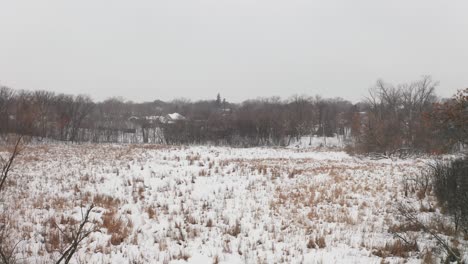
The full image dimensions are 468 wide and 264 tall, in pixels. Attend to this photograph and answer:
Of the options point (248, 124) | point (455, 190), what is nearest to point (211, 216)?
point (455, 190)

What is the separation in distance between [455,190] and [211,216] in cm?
595

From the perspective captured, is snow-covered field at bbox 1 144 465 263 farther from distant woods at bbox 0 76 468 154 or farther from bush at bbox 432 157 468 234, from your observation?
distant woods at bbox 0 76 468 154

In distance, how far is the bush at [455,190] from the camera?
595cm

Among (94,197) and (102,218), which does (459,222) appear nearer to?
(102,218)

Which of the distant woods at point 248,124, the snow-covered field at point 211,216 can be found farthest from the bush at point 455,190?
the distant woods at point 248,124

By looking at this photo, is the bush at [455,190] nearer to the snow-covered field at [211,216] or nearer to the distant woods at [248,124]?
the snow-covered field at [211,216]

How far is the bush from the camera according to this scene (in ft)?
19.5

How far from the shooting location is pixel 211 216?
25.2 feet

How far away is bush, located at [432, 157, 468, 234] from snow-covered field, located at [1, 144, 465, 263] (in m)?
0.42

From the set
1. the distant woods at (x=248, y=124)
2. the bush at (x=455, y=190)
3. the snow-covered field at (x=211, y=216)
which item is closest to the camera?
the snow-covered field at (x=211, y=216)

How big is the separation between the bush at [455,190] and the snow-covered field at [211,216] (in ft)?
1.37

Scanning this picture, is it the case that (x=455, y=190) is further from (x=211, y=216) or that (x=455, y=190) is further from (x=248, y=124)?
(x=248, y=124)

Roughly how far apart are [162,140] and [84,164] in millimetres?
43608

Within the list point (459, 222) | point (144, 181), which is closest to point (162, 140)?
point (144, 181)
